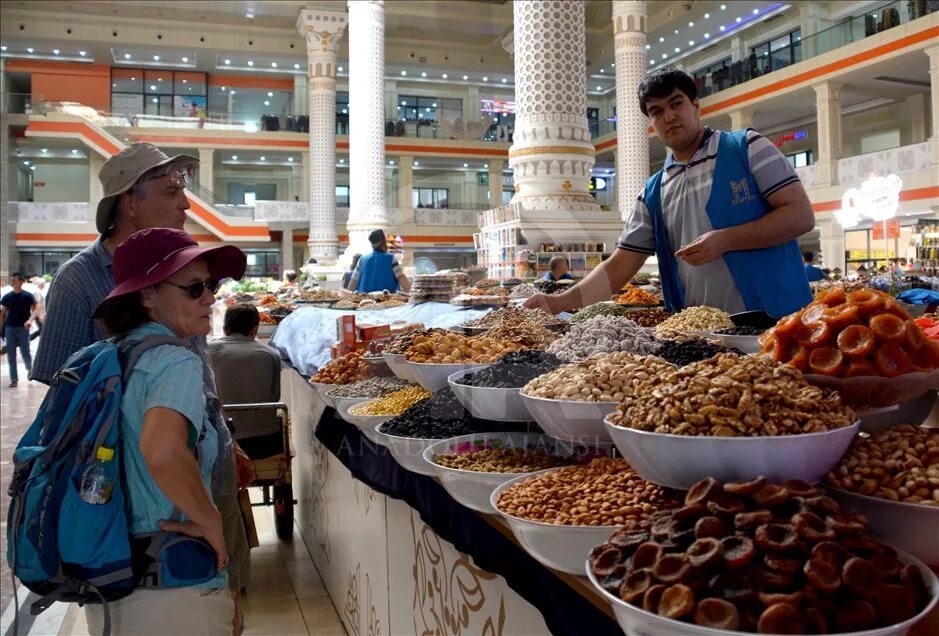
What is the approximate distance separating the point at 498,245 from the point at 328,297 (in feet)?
6.20

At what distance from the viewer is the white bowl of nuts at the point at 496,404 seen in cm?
153

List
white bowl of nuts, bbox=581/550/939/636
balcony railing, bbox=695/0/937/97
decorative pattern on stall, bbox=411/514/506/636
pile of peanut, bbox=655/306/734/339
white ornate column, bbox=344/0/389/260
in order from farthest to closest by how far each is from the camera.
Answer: balcony railing, bbox=695/0/937/97
white ornate column, bbox=344/0/389/260
pile of peanut, bbox=655/306/734/339
decorative pattern on stall, bbox=411/514/506/636
white bowl of nuts, bbox=581/550/939/636

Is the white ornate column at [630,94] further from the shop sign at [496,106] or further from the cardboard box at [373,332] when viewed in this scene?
the shop sign at [496,106]

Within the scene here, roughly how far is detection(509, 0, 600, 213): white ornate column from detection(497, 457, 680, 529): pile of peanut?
18.8ft

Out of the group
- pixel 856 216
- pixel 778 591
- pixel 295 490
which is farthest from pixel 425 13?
pixel 778 591

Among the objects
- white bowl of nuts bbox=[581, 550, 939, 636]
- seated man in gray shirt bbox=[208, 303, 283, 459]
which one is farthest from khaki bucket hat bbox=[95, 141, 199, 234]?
seated man in gray shirt bbox=[208, 303, 283, 459]

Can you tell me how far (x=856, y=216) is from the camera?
44.8 feet

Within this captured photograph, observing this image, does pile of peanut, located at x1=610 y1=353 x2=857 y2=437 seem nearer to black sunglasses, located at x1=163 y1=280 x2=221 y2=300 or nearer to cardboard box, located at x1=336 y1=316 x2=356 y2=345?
black sunglasses, located at x1=163 y1=280 x2=221 y2=300

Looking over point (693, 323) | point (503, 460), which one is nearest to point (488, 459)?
point (503, 460)

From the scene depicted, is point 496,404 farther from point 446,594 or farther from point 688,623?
point 688,623

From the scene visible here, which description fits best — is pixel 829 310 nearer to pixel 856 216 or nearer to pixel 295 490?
pixel 295 490

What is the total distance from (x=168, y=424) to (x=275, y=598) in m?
2.36

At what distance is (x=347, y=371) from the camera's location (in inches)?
109

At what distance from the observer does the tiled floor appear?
3.18 m
